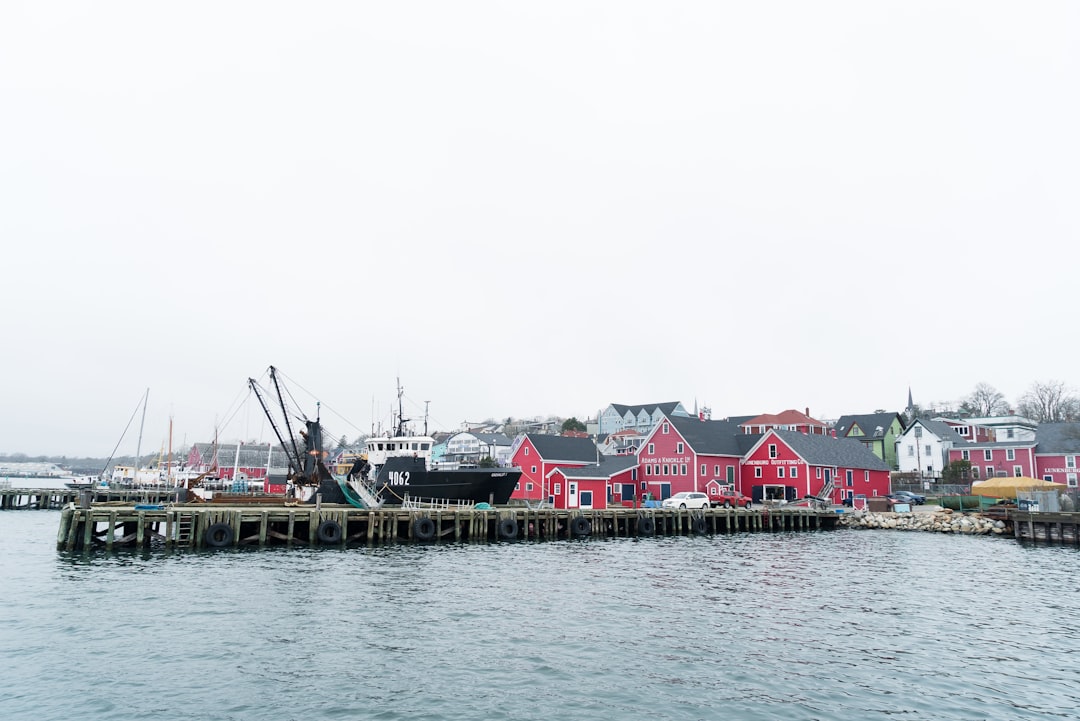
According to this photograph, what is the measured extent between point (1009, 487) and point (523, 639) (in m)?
60.0

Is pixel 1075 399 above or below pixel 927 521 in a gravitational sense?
above

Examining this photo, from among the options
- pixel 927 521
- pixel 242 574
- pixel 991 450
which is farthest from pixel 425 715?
pixel 991 450

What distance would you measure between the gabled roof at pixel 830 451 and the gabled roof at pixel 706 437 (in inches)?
200

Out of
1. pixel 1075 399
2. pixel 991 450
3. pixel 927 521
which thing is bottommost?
pixel 927 521

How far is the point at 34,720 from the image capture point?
13.3 metres

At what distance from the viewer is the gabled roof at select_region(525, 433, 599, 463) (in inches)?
2753

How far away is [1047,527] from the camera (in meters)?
49.0

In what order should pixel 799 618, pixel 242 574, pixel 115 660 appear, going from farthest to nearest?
pixel 242 574, pixel 799 618, pixel 115 660

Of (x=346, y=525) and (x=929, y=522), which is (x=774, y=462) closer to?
(x=929, y=522)

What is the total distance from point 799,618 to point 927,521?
41.4m

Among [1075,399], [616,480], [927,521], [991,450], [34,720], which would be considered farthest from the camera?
[1075,399]

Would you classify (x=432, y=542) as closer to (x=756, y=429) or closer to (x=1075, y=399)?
(x=756, y=429)

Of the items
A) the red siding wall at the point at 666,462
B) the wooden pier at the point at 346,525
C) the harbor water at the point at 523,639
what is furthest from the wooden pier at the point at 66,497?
the red siding wall at the point at 666,462

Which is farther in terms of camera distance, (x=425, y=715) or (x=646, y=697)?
(x=646, y=697)
